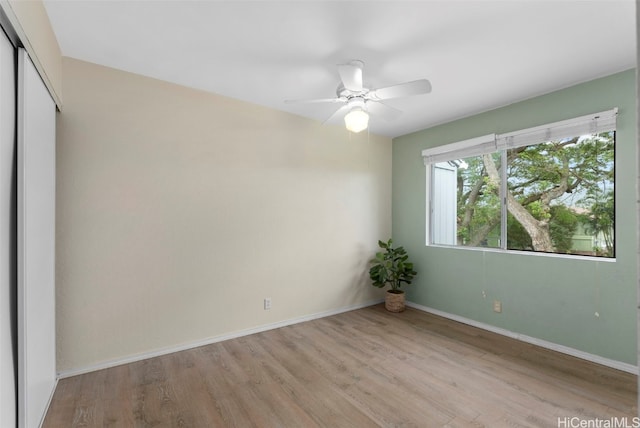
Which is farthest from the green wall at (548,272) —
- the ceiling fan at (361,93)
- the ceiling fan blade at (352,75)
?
the ceiling fan blade at (352,75)

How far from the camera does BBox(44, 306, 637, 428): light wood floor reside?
5.94ft

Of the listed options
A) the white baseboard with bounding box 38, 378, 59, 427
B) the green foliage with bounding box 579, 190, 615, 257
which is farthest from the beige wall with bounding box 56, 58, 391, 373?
the green foliage with bounding box 579, 190, 615, 257

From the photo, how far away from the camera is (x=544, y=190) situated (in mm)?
2932

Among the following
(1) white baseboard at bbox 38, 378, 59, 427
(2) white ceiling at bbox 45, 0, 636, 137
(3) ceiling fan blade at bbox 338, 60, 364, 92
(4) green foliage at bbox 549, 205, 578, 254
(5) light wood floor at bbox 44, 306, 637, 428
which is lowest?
(5) light wood floor at bbox 44, 306, 637, 428

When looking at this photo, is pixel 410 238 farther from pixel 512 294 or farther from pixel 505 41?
pixel 505 41

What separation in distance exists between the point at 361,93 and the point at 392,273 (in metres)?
2.48

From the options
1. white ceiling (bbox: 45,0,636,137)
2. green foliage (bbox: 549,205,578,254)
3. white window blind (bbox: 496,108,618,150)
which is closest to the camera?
white ceiling (bbox: 45,0,636,137)

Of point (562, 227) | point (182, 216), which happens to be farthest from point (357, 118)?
point (562, 227)

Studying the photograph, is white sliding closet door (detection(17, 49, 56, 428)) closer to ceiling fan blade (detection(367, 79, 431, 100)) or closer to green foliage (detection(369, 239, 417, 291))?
ceiling fan blade (detection(367, 79, 431, 100))

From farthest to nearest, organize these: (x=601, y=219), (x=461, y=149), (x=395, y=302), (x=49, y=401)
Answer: (x=395, y=302)
(x=461, y=149)
(x=601, y=219)
(x=49, y=401)

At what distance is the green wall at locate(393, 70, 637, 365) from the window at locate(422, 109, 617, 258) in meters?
0.11

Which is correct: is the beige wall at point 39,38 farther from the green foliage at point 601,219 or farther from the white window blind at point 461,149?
the green foliage at point 601,219

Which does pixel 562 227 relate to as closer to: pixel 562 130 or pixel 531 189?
pixel 531 189

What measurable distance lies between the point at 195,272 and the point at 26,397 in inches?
54.0
